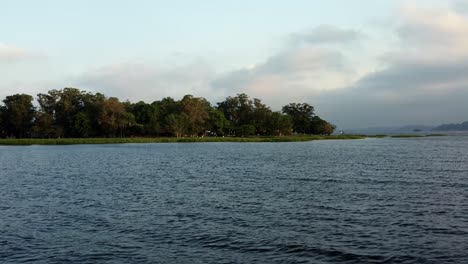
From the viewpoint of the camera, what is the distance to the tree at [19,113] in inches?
6800

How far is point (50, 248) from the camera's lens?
21.1 m

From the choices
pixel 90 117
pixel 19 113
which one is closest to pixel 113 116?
pixel 90 117

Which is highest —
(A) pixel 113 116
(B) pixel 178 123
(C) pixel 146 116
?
(C) pixel 146 116

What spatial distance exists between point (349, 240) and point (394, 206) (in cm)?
977

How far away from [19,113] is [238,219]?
16799 cm

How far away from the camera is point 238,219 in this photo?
2681cm

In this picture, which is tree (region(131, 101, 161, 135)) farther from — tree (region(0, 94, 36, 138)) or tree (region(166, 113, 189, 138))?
tree (region(0, 94, 36, 138))

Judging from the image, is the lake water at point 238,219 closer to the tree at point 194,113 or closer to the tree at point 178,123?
the tree at point 178,123

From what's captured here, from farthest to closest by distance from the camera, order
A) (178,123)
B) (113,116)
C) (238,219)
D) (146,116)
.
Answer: (146,116) < (178,123) < (113,116) < (238,219)

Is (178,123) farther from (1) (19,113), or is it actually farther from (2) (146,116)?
(1) (19,113)

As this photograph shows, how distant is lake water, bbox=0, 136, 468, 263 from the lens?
19984 millimetres

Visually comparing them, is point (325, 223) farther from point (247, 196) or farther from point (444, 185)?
point (444, 185)

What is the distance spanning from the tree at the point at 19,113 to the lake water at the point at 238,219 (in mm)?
138697

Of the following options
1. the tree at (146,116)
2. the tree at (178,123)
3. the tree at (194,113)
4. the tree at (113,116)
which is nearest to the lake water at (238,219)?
the tree at (113,116)
